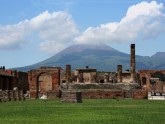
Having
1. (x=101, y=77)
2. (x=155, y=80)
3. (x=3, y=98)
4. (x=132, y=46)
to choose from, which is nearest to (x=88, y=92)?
(x=3, y=98)

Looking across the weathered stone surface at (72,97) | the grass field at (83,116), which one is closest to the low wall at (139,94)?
the weathered stone surface at (72,97)

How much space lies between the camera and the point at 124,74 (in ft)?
256

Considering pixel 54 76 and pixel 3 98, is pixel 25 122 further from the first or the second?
pixel 54 76

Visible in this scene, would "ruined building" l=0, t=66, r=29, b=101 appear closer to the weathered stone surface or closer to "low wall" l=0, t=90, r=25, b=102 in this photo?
"low wall" l=0, t=90, r=25, b=102

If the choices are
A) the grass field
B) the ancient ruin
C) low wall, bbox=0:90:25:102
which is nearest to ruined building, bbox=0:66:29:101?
the ancient ruin

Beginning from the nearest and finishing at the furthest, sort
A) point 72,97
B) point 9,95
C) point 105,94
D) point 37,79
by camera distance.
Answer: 1. point 72,97
2. point 9,95
3. point 105,94
4. point 37,79

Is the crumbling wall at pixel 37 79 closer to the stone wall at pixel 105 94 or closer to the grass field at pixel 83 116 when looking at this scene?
the stone wall at pixel 105 94

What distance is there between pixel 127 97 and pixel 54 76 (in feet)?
54.0

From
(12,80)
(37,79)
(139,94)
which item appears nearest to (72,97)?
(139,94)

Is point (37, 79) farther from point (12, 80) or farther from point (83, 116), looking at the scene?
point (83, 116)

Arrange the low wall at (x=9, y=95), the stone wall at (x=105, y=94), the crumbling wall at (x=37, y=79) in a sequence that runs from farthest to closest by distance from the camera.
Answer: the crumbling wall at (x=37, y=79) → the stone wall at (x=105, y=94) → the low wall at (x=9, y=95)

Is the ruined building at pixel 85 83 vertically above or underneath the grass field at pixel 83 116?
above

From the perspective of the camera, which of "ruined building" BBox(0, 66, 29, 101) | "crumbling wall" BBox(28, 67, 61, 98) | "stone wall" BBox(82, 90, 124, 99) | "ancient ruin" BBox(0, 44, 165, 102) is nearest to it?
"ancient ruin" BBox(0, 44, 165, 102)

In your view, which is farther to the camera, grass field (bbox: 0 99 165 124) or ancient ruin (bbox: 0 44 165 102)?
ancient ruin (bbox: 0 44 165 102)
